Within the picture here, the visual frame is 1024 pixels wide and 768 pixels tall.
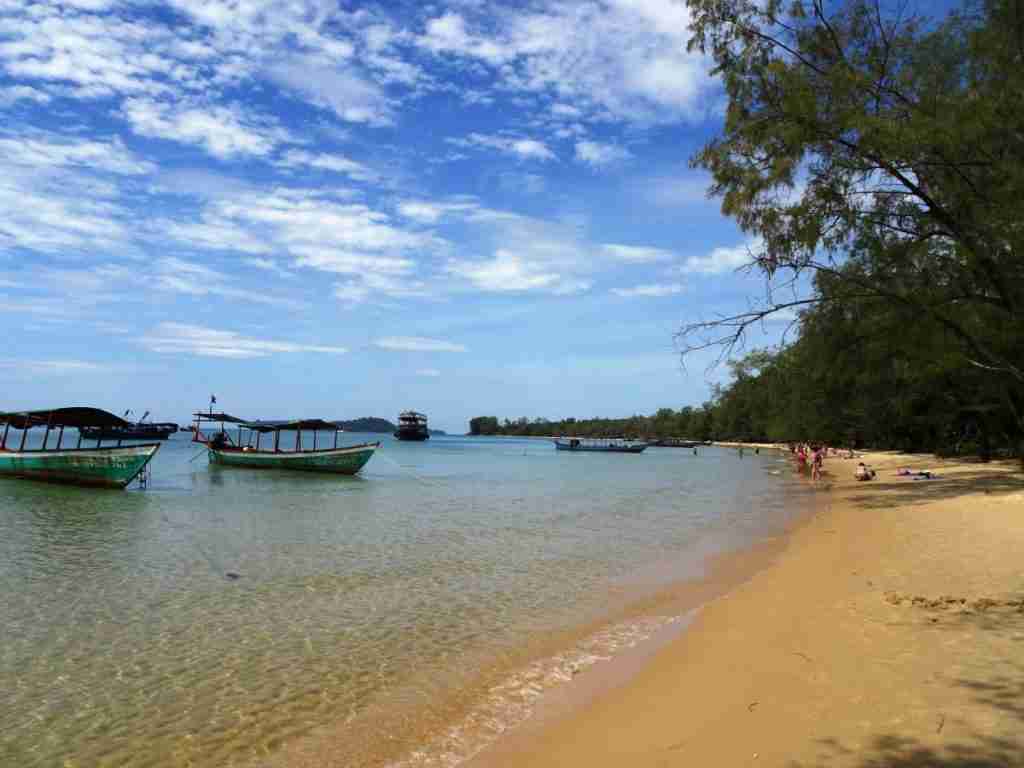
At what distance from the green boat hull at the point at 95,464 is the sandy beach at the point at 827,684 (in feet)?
90.7

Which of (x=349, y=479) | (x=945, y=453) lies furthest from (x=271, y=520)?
(x=945, y=453)

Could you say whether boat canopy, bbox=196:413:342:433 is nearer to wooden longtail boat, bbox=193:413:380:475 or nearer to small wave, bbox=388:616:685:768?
wooden longtail boat, bbox=193:413:380:475

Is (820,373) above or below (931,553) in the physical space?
above

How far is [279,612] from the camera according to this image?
9.73m

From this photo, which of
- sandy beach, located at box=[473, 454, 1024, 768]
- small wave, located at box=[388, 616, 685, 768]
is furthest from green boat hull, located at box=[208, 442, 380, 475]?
small wave, located at box=[388, 616, 685, 768]

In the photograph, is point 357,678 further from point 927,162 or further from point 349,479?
point 349,479

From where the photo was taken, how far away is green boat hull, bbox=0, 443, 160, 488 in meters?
29.9

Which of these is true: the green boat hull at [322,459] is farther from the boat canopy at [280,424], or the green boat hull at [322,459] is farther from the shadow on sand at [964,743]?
the shadow on sand at [964,743]

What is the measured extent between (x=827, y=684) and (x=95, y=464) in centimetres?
3218

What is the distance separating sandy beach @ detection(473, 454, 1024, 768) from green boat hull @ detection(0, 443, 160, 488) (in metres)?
27.6

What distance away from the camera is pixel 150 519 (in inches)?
822

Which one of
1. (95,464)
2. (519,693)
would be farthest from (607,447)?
(519,693)

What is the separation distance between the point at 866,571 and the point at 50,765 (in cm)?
1084

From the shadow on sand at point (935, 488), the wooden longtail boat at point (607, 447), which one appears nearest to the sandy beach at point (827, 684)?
the shadow on sand at point (935, 488)
